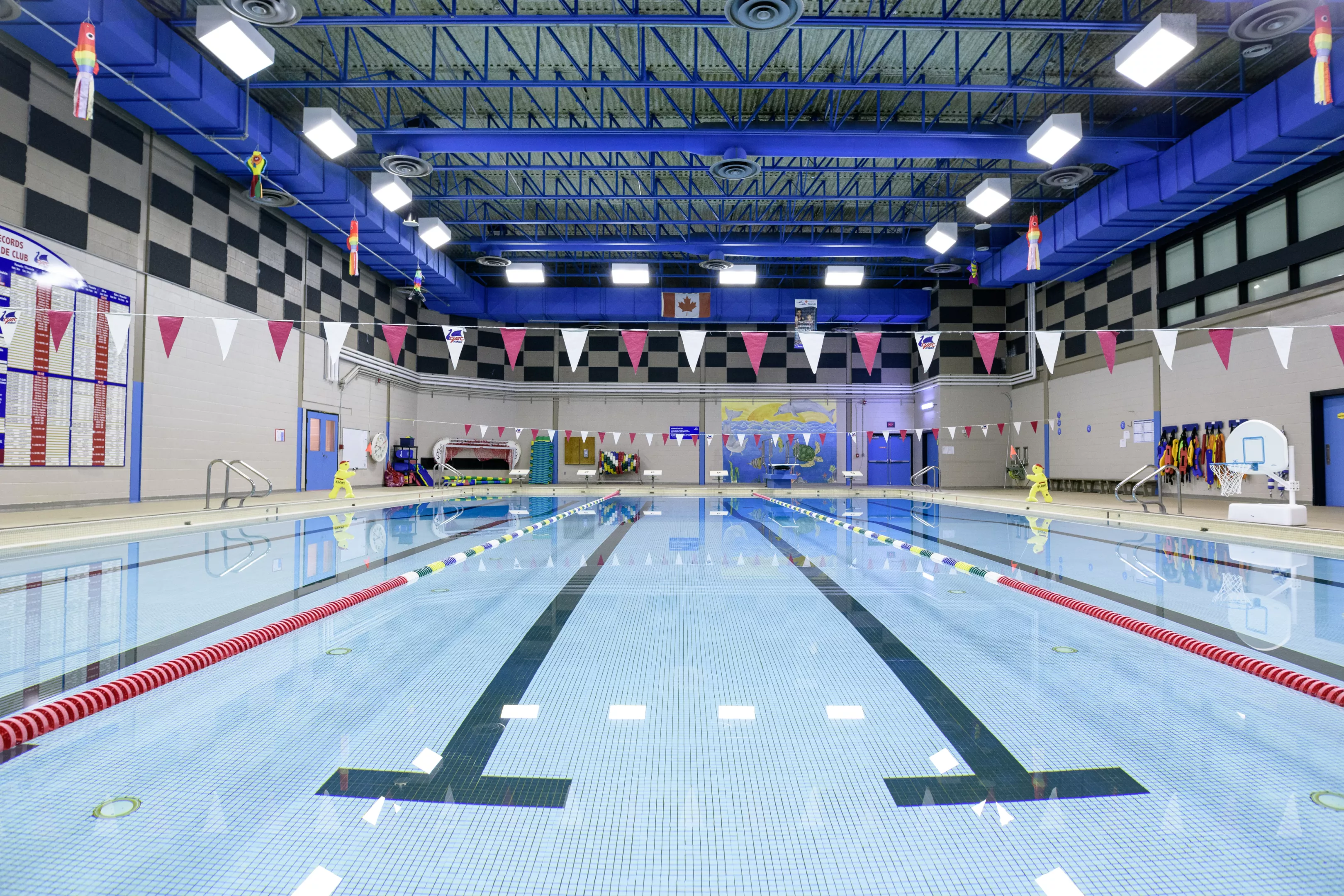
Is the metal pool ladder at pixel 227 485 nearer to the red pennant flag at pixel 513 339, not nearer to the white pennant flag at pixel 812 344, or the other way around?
the red pennant flag at pixel 513 339

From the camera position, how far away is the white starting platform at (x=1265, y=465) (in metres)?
6.48

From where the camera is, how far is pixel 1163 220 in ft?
32.9

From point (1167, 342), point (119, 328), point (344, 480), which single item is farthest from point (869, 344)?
point (119, 328)

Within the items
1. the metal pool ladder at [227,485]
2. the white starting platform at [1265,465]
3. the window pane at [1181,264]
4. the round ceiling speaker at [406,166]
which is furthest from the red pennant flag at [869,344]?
the metal pool ladder at [227,485]

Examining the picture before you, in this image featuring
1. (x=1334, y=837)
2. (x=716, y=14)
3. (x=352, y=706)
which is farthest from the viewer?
(x=716, y=14)

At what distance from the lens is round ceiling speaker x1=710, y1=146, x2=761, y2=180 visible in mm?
8547

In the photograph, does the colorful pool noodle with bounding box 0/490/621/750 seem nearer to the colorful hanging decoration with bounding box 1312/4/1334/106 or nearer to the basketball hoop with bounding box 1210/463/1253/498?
the colorful hanging decoration with bounding box 1312/4/1334/106

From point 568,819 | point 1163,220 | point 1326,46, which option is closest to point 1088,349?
point 1163,220

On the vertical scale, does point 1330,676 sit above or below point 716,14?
below

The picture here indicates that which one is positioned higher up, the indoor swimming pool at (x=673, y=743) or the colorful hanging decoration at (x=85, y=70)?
the colorful hanging decoration at (x=85, y=70)

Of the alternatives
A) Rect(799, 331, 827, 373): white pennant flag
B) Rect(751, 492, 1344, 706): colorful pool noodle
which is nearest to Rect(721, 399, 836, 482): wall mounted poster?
Rect(799, 331, 827, 373): white pennant flag

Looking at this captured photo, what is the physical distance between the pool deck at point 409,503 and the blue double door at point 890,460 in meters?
4.79

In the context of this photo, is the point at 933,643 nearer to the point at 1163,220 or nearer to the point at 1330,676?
the point at 1330,676

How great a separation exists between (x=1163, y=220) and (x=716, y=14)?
312 inches
